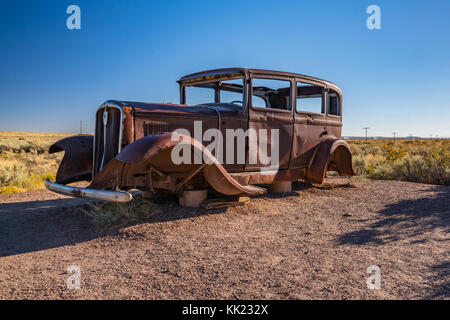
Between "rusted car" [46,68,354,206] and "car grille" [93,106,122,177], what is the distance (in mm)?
14

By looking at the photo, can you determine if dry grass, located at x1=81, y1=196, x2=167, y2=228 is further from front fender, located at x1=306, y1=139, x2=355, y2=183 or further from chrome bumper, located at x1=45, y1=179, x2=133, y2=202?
front fender, located at x1=306, y1=139, x2=355, y2=183

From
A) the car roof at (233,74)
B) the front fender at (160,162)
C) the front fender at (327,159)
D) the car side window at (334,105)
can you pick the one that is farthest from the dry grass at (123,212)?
the car side window at (334,105)

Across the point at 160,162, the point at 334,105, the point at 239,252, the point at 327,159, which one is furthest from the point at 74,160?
the point at 334,105

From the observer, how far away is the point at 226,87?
628 centimetres

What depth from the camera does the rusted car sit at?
159 inches

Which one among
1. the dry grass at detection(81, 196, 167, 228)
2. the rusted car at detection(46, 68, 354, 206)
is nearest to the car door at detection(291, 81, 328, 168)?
the rusted car at detection(46, 68, 354, 206)

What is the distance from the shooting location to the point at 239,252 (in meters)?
3.35

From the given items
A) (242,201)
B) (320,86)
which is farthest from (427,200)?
(242,201)

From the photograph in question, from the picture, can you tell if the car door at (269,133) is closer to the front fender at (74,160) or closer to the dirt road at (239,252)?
the dirt road at (239,252)

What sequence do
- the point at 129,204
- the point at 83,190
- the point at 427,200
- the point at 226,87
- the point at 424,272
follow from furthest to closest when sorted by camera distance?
the point at 226,87, the point at 427,200, the point at 129,204, the point at 83,190, the point at 424,272

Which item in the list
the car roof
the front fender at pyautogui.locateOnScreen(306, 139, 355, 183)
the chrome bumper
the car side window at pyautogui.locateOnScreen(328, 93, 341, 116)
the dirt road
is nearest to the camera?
the dirt road
